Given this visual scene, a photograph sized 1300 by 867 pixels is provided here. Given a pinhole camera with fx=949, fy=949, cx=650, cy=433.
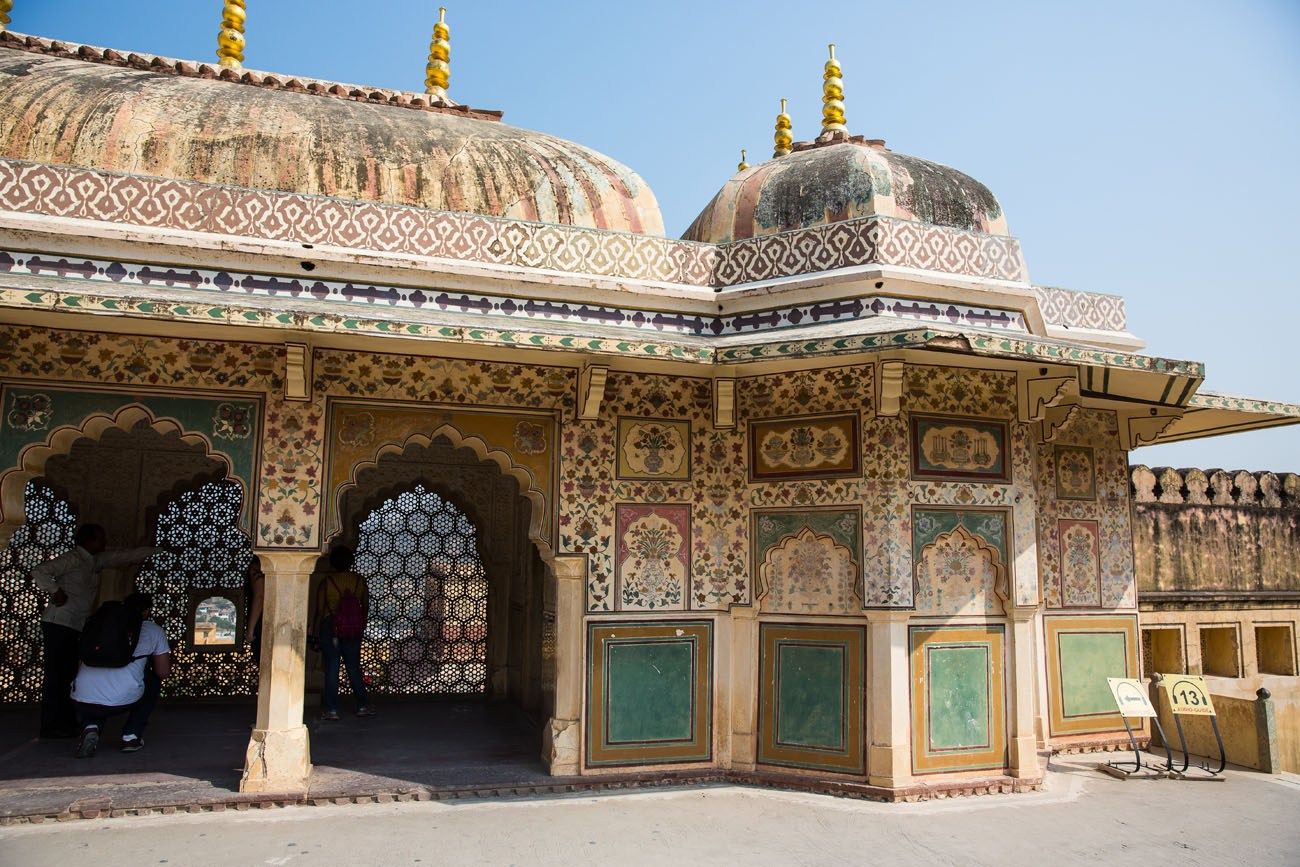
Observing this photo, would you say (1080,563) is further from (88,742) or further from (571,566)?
(88,742)

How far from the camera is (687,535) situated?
6.77 meters

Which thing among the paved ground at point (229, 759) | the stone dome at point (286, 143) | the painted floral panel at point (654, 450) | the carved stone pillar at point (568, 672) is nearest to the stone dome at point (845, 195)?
the stone dome at point (286, 143)

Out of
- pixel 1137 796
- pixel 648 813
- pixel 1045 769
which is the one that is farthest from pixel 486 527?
pixel 1137 796

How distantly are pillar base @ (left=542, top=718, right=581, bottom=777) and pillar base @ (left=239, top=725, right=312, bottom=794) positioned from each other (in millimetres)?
1582

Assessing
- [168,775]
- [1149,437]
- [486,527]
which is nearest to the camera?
[168,775]

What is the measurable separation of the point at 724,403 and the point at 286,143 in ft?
12.5

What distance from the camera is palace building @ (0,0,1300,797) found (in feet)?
19.6

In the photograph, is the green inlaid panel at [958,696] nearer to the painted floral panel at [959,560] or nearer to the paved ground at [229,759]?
the painted floral panel at [959,560]

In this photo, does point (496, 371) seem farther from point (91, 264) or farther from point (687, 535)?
point (91, 264)

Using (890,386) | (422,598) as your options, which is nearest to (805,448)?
(890,386)

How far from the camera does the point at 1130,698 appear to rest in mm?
7055

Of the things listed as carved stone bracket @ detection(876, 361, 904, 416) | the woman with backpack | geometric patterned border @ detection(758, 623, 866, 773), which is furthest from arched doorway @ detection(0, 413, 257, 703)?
carved stone bracket @ detection(876, 361, 904, 416)

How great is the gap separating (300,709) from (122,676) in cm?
159

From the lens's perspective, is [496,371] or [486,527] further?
[486,527]
